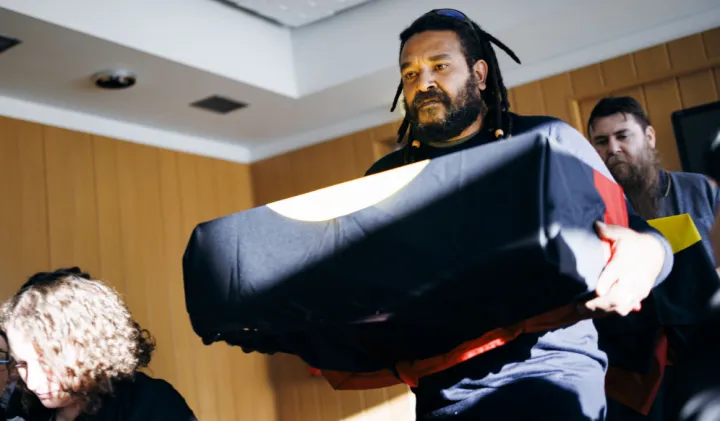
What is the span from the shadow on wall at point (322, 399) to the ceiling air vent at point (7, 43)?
2194 mm

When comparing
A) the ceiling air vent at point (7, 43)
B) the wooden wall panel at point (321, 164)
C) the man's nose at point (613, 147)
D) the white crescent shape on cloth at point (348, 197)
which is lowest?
the white crescent shape on cloth at point (348, 197)

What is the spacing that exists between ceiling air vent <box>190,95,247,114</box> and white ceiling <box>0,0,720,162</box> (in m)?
0.06

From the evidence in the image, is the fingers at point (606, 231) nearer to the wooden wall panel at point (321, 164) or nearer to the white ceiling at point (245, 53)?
the white ceiling at point (245, 53)

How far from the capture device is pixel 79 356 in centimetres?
150

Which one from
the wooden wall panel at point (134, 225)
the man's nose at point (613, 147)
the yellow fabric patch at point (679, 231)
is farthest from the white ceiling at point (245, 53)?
the yellow fabric patch at point (679, 231)

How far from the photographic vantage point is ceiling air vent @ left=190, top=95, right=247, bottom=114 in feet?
11.5

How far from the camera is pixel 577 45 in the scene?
11.0 ft

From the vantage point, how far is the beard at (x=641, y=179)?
2.28 meters

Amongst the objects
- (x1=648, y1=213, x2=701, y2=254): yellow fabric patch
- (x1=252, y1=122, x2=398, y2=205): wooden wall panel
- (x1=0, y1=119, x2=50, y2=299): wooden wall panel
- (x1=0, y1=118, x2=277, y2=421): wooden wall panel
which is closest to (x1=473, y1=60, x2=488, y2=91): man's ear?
(x1=648, y1=213, x2=701, y2=254): yellow fabric patch

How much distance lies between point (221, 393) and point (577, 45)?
254 centimetres

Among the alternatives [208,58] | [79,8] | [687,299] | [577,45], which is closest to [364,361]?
[687,299]

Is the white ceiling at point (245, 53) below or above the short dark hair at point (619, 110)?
above

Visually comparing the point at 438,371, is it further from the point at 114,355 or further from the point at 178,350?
the point at 178,350

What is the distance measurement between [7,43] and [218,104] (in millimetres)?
1110
